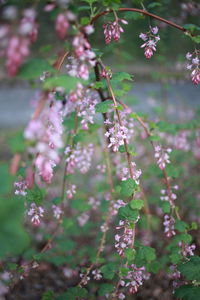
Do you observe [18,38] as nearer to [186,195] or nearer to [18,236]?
[18,236]

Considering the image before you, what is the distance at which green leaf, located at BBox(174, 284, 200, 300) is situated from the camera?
2070 millimetres

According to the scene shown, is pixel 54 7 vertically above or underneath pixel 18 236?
above

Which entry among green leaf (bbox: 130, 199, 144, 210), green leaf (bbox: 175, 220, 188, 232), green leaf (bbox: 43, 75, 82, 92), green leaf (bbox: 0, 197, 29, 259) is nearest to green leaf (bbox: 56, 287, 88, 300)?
→ green leaf (bbox: 130, 199, 144, 210)

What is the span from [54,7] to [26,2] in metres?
0.15

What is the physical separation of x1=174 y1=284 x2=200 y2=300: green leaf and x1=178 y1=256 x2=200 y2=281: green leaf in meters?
0.08

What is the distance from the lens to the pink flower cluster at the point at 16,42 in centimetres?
140

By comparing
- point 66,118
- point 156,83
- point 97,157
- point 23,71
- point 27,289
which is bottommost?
point 27,289

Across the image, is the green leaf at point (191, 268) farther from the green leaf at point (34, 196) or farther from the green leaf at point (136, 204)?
the green leaf at point (34, 196)

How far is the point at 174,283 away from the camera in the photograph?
238cm

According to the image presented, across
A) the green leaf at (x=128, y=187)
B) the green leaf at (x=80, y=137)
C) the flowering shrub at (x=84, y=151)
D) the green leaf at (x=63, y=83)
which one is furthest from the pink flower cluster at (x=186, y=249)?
the green leaf at (x=63, y=83)

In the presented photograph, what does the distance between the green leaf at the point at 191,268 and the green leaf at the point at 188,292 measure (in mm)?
83

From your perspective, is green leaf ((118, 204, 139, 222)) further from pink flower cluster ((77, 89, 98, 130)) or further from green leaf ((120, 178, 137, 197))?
pink flower cluster ((77, 89, 98, 130))

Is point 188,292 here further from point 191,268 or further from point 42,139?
point 42,139

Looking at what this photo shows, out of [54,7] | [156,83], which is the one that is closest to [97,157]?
[54,7]
